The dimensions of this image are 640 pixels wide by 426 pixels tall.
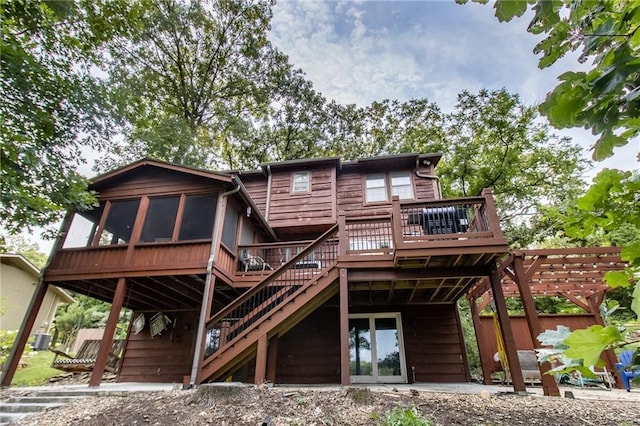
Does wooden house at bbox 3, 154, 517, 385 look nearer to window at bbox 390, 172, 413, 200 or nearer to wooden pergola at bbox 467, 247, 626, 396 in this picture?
window at bbox 390, 172, 413, 200

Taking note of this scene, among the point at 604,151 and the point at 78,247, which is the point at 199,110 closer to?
the point at 78,247

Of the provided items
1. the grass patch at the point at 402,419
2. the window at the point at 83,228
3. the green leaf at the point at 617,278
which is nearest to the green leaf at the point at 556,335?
the green leaf at the point at 617,278

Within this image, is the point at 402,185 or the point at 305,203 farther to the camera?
the point at 305,203

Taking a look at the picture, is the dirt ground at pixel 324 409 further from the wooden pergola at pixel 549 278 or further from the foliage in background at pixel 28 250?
the foliage in background at pixel 28 250

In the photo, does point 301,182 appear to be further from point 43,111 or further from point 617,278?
point 617,278

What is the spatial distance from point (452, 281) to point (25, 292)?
21740 millimetres

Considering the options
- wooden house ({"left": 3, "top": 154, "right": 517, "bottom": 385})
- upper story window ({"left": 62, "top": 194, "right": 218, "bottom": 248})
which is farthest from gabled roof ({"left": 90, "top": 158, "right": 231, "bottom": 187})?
upper story window ({"left": 62, "top": 194, "right": 218, "bottom": 248})

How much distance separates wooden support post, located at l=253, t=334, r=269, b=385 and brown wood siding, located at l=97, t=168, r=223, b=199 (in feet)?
12.3

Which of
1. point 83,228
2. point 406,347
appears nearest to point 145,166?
point 83,228

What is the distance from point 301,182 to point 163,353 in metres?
6.62

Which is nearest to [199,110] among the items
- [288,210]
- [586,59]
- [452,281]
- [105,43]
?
[105,43]

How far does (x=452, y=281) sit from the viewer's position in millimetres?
7035

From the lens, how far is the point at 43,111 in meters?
7.17

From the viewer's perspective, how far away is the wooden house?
6.25 meters
